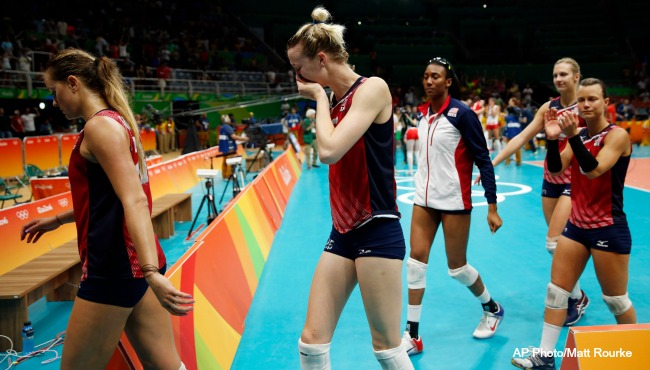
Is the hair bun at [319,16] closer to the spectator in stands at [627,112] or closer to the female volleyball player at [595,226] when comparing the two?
the female volleyball player at [595,226]

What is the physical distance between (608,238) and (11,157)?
49.2 ft

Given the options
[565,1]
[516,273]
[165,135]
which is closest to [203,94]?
[165,135]

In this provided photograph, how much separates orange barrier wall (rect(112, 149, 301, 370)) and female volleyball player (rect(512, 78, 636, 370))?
218cm

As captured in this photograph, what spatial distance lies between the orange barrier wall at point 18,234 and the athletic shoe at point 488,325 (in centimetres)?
493

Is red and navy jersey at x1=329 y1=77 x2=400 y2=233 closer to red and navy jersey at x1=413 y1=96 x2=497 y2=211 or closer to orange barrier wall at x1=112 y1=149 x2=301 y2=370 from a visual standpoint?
orange barrier wall at x1=112 y1=149 x2=301 y2=370

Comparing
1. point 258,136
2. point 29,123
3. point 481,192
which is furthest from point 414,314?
point 29,123

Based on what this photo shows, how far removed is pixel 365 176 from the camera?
259 centimetres

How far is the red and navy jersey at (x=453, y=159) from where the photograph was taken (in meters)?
4.22

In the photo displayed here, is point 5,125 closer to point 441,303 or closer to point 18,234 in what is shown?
point 18,234

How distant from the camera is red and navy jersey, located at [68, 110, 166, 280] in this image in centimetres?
233

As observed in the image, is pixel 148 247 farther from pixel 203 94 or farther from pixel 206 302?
pixel 203 94

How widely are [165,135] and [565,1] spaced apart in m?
35.0

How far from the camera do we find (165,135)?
85.5 ft

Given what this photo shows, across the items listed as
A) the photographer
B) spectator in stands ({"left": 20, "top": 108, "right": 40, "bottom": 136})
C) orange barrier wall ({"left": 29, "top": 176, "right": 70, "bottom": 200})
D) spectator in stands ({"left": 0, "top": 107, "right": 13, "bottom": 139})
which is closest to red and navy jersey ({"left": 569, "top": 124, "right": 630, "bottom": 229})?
orange barrier wall ({"left": 29, "top": 176, "right": 70, "bottom": 200})
